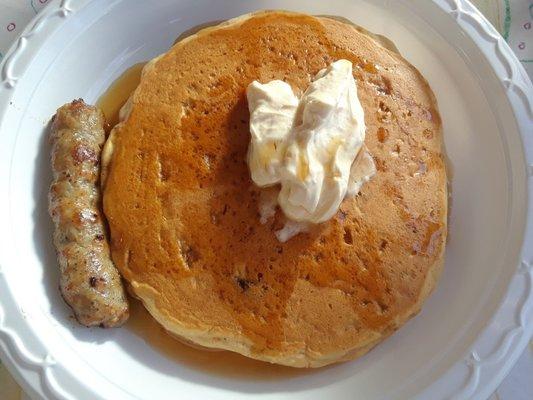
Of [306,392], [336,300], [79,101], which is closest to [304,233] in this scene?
[336,300]

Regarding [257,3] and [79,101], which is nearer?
[79,101]

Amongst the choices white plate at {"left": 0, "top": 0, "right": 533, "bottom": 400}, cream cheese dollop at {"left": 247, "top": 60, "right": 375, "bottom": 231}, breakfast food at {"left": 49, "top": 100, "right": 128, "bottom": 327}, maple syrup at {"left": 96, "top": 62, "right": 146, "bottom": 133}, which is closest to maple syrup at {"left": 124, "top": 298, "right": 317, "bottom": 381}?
white plate at {"left": 0, "top": 0, "right": 533, "bottom": 400}

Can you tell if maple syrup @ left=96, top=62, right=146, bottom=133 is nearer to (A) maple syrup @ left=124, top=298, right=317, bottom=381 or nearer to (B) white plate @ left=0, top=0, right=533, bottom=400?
(B) white plate @ left=0, top=0, right=533, bottom=400

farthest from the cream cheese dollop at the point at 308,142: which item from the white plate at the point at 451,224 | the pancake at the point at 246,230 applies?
the white plate at the point at 451,224


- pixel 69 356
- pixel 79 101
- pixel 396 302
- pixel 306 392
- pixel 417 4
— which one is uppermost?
Answer: pixel 417 4

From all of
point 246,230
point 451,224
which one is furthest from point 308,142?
point 451,224

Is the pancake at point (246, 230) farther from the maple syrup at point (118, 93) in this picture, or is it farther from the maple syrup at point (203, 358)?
the maple syrup at point (118, 93)

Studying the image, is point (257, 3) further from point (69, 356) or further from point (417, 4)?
point (69, 356)
